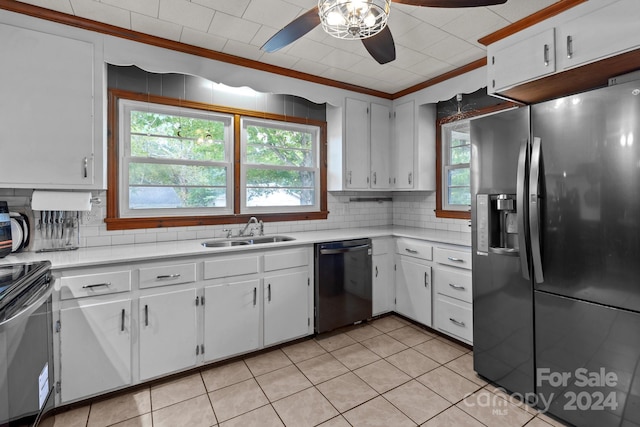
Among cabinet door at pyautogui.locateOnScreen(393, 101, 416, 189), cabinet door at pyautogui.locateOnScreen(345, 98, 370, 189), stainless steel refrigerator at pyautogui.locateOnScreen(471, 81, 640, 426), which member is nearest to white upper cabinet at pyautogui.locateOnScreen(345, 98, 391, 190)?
cabinet door at pyautogui.locateOnScreen(345, 98, 370, 189)

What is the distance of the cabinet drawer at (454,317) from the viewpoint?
269cm

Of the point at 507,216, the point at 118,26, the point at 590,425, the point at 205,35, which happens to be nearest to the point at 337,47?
the point at 205,35

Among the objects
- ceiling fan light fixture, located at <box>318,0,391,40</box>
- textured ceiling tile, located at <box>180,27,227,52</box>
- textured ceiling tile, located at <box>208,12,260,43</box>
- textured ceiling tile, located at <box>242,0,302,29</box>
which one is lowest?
ceiling fan light fixture, located at <box>318,0,391,40</box>

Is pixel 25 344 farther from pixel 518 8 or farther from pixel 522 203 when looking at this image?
pixel 518 8

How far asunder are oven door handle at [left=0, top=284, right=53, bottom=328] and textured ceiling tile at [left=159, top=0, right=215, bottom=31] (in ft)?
6.01

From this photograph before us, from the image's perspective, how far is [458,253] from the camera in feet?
8.98

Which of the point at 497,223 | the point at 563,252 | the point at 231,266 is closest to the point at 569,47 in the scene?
the point at 497,223

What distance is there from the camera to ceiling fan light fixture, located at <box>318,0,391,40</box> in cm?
148

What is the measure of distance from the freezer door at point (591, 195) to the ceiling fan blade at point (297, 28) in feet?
4.51

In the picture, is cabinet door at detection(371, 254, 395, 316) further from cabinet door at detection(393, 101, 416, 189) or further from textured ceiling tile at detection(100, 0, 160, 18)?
textured ceiling tile at detection(100, 0, 160, 18)

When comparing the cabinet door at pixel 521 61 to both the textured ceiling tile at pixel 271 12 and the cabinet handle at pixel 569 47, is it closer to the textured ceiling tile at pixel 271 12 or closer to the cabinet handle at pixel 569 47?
the cabinet handle at pixel 569 47

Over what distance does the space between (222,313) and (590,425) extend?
7.66ft

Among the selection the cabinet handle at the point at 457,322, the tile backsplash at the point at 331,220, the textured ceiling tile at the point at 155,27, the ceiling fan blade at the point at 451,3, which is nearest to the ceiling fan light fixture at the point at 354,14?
the ceiling fan blade at the point at 451,3

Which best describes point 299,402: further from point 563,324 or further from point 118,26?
point 118,26
